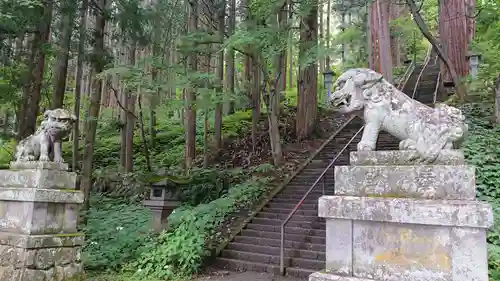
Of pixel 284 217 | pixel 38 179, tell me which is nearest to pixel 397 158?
pixel 38 179

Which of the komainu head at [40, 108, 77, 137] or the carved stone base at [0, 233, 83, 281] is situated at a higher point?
the komainu head at [40, 108, 77, 137]

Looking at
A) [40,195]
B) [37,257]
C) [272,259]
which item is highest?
[40,195]

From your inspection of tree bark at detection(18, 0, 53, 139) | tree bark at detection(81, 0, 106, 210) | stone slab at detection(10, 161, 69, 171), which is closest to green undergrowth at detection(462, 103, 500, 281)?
stone slab at detection(10, 161, 69, 171)

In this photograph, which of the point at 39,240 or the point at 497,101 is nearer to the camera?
the point at 39,240

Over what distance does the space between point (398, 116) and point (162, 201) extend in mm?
7018

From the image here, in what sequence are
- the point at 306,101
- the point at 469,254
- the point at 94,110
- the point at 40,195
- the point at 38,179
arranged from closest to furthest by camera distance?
the point at 469,254, the point at 40,195, the point at 38,179, the point at 94,110, the point at 306,101

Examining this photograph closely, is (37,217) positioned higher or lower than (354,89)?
lower

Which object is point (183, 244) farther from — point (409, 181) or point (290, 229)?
point (409, 181)

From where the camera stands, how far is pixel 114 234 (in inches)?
367

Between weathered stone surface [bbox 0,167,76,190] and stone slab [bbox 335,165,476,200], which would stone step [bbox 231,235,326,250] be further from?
stone slab [bbox 335,165,476,200]

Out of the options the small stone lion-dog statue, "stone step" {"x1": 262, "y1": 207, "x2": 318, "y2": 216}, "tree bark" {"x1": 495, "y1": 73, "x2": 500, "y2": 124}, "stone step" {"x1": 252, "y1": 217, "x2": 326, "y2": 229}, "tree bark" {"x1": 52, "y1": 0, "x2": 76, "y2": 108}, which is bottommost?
"stone step" {"x1": 252, "y1": 217, "x2": 326, "y2": 229}

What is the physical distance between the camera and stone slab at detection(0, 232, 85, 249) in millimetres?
6059

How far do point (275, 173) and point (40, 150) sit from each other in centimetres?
663

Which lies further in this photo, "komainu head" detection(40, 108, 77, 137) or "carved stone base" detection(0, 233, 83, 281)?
"komainu head" detection(40, 108, 77, 137)
